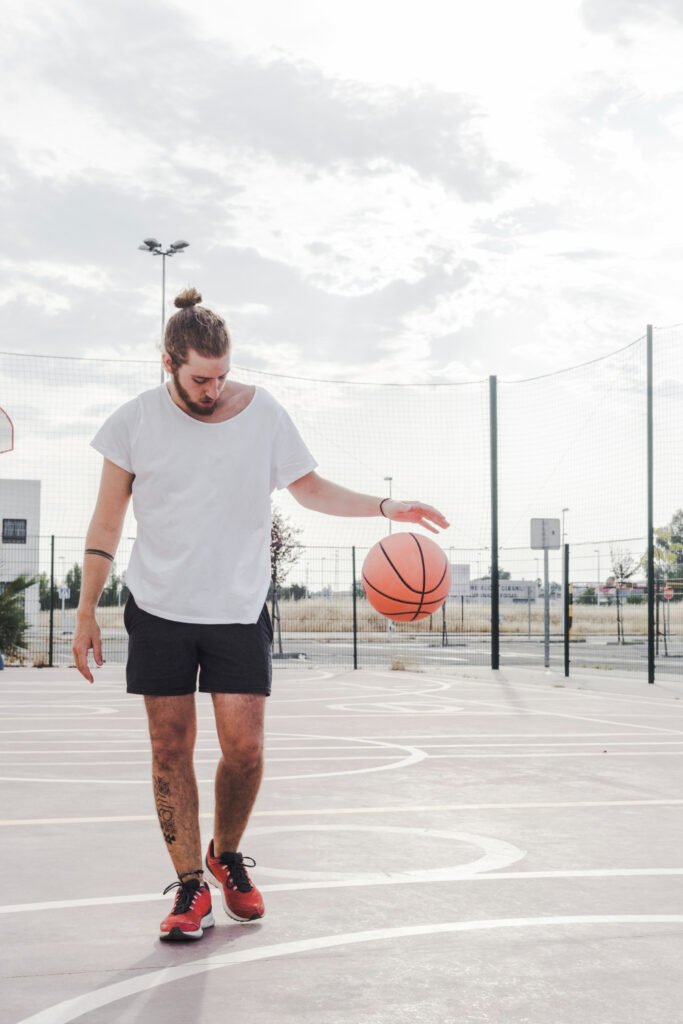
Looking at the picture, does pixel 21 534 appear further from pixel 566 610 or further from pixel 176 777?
pixel 176 777

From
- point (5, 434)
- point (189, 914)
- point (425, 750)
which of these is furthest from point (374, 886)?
point (5, 434)

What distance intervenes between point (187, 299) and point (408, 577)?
205 centimetres

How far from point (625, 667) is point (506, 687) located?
6.99m

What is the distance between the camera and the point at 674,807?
583cm

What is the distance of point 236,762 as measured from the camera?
3803 mm

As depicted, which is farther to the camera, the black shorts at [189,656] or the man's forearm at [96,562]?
the man's forearm at [96,562]

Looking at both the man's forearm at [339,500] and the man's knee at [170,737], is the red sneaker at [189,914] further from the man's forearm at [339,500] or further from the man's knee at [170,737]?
the man's forearm at [339,500]

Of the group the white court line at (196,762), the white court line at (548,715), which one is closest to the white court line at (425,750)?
the white court line at (196,762)

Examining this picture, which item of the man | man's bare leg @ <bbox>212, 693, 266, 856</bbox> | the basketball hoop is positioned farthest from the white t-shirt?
the basketball hoop

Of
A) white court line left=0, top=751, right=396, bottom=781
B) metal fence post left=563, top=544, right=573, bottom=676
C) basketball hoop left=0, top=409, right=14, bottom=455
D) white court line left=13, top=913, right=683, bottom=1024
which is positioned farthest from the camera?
metal fence post left=563, top=544, right=573, bottom=676

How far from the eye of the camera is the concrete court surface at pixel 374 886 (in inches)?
114

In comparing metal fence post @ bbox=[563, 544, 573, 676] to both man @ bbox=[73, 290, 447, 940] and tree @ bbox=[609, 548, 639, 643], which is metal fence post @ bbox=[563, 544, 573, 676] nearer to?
tree @ bbox=[609, 548, 639, 643]

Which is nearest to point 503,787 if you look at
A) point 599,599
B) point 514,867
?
point 514,867

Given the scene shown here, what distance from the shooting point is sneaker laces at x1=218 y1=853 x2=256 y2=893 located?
12.2 feet
